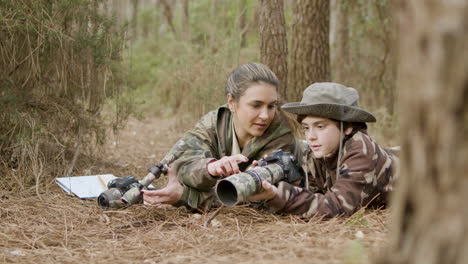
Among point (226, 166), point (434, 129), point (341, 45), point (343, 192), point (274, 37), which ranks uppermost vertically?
point (274, 37)

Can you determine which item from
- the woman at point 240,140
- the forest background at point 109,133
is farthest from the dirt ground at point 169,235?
the woman at point 240,140

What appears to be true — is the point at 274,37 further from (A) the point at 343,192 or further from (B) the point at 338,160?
(A) the point at 343,192

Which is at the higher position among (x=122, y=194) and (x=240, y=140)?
(x=240, y=140)

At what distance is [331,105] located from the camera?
346 cm

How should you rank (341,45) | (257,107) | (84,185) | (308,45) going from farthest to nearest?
(341,45), (308,45), (84,185), (257,107)

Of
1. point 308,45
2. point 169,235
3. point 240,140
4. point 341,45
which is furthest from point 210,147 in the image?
point 341,45

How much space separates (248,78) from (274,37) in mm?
1605

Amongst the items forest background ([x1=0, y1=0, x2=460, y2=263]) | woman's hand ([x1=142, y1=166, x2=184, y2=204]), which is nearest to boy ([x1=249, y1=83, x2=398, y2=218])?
forest background ([x1=0, y1=0, x2=460, y2=263])

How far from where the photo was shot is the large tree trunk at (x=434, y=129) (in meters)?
1.54

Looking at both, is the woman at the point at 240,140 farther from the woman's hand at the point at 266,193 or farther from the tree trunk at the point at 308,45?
the tree trunk at the point at 308,45

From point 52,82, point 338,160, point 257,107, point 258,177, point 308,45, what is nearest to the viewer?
point 258,177

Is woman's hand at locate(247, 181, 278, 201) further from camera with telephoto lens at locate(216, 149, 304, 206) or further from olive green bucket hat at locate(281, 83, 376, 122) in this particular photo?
olive green bucket hat at locate(281, 83, 376, 122)

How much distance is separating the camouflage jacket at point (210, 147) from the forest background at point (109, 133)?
211 millimetres

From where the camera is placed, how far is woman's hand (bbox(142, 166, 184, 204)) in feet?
12.8
